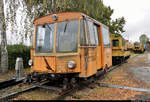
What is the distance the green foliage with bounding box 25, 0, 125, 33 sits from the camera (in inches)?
381

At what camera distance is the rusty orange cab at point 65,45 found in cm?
460

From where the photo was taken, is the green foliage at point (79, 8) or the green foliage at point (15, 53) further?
the green foliage at point (79, 8)

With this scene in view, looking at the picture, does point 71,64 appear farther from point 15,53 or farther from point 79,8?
point 79,8

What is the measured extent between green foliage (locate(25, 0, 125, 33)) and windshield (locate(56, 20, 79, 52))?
189 inches

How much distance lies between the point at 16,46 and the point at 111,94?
850 centimetres

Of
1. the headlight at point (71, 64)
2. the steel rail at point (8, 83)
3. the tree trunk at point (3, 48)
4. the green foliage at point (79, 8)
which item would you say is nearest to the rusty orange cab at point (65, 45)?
the headlight at point (71, 64)

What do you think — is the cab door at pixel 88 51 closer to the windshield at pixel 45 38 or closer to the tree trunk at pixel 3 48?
the windshield at pixel 45 38

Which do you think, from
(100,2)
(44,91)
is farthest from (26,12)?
(100,2)

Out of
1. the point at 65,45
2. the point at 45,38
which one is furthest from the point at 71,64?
the point at 45,38

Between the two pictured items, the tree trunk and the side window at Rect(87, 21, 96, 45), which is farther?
the tree trunk

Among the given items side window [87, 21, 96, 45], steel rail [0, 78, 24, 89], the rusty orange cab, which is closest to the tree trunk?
steel rail [0, 78, 24, 89]

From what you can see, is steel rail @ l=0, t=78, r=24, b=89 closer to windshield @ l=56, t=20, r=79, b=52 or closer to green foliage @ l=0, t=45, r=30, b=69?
windshield @ l=56, t=20, r=79, b=52

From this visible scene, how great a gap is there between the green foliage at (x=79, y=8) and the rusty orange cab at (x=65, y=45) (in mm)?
4332

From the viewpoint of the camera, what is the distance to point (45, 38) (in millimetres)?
5348
